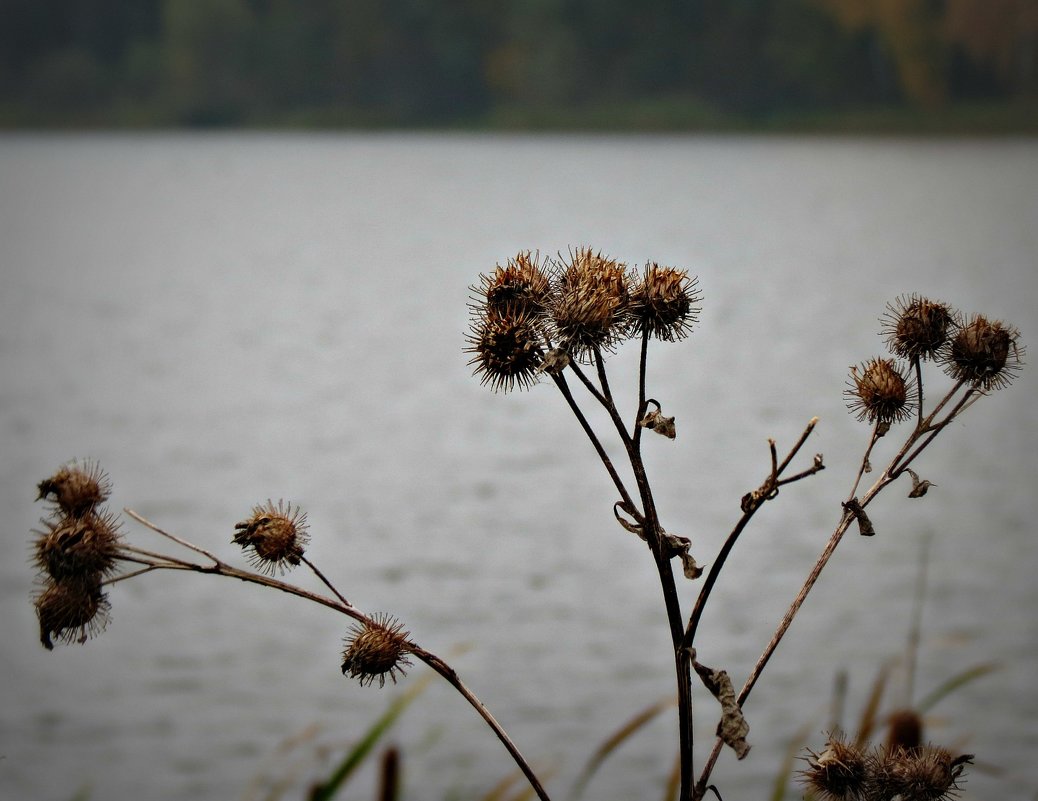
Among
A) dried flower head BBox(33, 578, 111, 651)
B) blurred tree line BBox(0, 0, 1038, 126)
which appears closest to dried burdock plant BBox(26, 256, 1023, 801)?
dried flower head BBox(33, 578, 111, 651)

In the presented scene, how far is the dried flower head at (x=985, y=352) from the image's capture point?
1.22 metres

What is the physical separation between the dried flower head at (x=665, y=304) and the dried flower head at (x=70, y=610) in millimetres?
550

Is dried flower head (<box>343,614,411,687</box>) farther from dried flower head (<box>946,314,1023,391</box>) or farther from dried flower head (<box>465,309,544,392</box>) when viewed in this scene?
dried flower head (<box>946,314,1023,391</box>)

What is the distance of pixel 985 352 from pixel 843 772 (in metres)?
0.42

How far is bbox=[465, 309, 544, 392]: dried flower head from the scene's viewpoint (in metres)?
1.17

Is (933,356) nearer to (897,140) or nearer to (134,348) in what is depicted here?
(134,348)

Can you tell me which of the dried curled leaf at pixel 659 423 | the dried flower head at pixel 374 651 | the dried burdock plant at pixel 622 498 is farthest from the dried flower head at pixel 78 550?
the dried curled leaf at pixel 659 423

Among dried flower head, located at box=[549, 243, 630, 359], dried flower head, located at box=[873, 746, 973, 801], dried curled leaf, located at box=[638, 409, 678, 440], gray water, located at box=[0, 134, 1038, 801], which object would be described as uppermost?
gray water, located at box=[0, 134, 1038, 801]

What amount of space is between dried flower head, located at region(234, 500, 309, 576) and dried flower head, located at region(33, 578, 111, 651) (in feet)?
0.44

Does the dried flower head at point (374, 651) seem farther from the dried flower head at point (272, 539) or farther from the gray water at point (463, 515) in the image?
the gray water at point (463, 515)

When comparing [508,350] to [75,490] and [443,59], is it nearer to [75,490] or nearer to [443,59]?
[75,490]

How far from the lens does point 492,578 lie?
661 inches

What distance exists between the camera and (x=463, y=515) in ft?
62.8

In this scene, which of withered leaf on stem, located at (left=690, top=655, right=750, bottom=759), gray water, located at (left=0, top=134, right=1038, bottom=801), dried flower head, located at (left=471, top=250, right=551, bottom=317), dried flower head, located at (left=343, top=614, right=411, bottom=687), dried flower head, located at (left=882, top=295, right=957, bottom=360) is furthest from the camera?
gray water, located at (left=0, top=134, right=1038, bottom=801)
